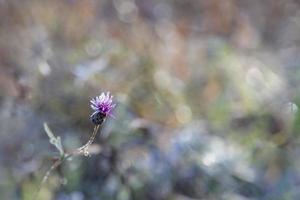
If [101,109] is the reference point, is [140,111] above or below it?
above

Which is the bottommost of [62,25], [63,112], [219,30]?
[63,112]

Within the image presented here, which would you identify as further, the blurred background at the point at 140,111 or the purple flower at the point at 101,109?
the blurred background at the point at 140,111

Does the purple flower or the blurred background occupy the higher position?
the blurred background

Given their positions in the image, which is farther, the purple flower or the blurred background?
the blurred background

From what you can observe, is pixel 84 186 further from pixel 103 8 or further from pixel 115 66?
pixel 103 8

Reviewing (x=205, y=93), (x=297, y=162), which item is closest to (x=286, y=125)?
(x=297, y=162)

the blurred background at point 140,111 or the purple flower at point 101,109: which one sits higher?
the blurred background at point 140,111

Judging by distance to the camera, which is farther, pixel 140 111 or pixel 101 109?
pixel 140 111

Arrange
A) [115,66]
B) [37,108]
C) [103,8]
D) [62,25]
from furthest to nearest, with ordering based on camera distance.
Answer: [103,8], [62,25], [115,66], [37,108]
